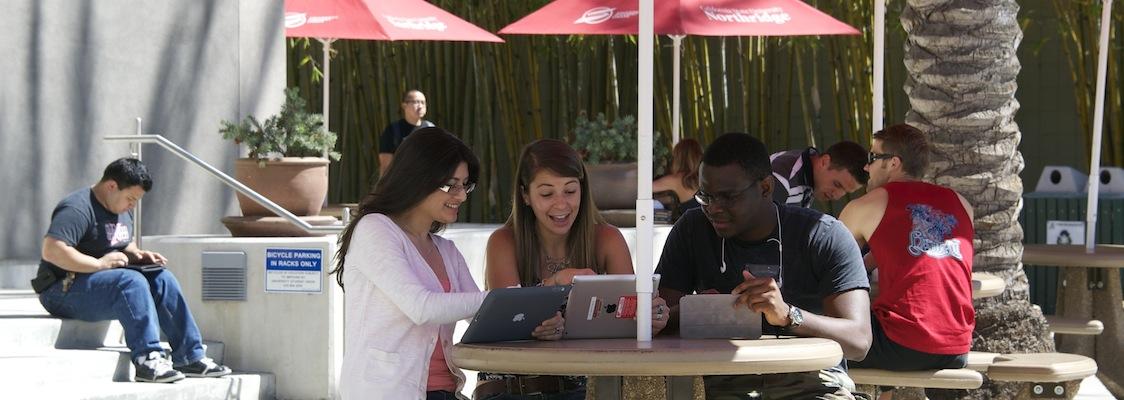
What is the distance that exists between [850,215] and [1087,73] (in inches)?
242

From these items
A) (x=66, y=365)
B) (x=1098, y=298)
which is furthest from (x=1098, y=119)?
(x=66, y=365)

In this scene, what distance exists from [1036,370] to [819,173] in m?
1.12

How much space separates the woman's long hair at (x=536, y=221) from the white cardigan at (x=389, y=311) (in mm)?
483

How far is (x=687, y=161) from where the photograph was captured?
761cm

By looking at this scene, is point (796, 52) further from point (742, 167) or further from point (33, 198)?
point (742, 167)

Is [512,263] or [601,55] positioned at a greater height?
[601,55]

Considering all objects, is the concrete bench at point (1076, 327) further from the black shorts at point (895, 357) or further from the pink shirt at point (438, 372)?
the pink shirt at point (438, 372)

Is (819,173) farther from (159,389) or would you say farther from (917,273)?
(159,389)

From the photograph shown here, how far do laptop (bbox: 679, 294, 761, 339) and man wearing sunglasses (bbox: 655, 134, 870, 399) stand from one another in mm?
178

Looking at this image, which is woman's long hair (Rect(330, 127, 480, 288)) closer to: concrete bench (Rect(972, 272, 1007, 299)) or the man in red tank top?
Answer: the man in red tank top

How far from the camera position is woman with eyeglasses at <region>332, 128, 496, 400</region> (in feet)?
10.8

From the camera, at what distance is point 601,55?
1198 cm

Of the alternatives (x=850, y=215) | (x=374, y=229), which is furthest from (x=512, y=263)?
(x=850, y=215)

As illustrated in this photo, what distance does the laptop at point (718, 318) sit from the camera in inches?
126
